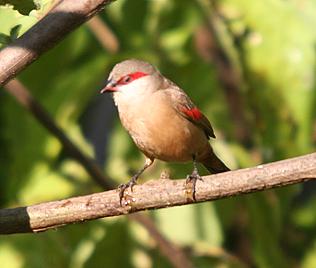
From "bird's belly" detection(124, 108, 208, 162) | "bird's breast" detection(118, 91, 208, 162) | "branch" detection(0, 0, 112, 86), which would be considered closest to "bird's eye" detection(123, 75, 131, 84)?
"bird's breast" detection(118, 91, 208, 162)

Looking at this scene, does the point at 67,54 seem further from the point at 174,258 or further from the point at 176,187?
the point at 176,187

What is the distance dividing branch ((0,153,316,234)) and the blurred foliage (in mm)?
1263

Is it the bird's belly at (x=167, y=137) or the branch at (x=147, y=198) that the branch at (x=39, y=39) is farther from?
the bird's belly at (x=167, y=137)

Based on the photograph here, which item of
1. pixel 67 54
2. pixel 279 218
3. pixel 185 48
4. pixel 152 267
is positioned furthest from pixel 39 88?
pixel 279 218

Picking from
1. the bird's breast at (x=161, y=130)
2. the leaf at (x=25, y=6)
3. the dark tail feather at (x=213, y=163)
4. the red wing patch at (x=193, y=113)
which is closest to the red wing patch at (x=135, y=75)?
the bird's breast at (x=161, y=130)

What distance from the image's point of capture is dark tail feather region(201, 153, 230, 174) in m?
4.66

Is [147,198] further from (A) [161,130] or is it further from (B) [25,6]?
(A) [161,130]

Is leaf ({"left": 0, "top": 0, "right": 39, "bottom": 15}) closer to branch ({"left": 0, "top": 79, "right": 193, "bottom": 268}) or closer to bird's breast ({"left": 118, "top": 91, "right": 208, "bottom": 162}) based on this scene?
branch ({"left": 0, "top": 79, "right": 193, "bottom": 268})

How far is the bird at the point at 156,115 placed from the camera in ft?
14.4

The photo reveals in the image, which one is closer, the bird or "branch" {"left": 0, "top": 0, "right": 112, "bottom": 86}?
"branch" {"left": 0, "top": 0, "right": 112, "bottom": 86}

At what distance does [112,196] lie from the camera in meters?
3.03

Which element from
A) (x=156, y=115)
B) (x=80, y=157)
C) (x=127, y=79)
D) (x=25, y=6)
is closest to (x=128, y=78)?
(x=127, y=79)

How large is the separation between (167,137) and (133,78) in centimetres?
35

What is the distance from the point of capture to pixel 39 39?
252 centimetres
